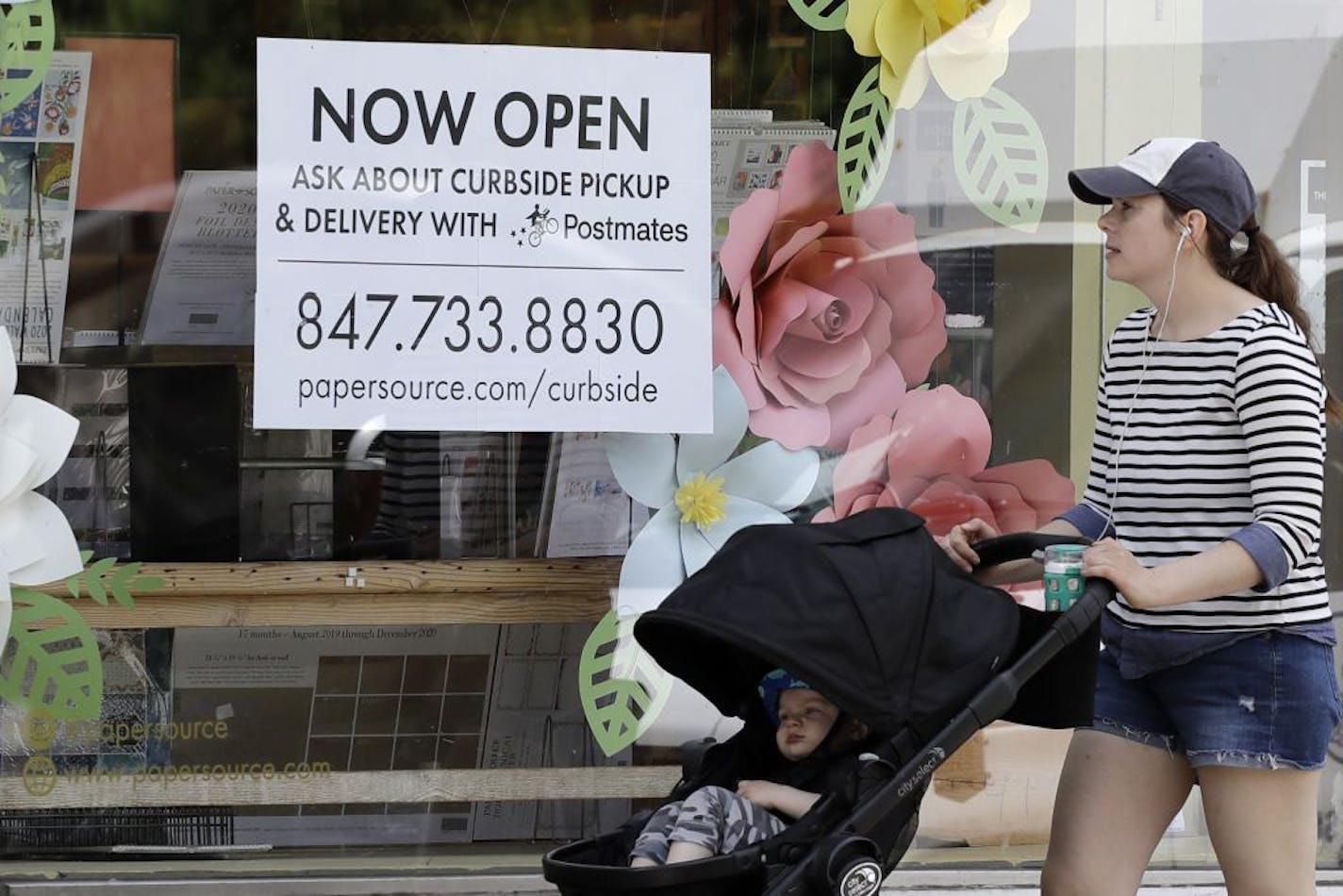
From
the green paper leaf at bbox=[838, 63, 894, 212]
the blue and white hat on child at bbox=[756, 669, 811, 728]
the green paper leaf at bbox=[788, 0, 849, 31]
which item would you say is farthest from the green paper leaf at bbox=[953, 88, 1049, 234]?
the blue and white hat on child at bbox=[756, 669, 811, 728]

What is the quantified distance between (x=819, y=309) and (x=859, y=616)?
1.90m

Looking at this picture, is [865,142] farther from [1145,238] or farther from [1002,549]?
[1002,549]

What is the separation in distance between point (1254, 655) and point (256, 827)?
2.70 m

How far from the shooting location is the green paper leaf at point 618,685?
458 cm

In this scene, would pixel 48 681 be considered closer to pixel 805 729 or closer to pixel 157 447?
pixel 157 447

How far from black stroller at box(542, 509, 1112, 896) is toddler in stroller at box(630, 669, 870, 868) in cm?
8

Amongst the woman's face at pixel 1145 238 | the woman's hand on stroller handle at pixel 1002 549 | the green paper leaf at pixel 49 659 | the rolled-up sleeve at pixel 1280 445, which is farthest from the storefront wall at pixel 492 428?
the rolled-up sleeve at pixel 1280 445

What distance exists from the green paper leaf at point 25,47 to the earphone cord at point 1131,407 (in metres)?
2.82

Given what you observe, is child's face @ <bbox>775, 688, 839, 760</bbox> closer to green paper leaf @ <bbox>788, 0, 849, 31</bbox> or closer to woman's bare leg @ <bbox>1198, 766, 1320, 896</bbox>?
woman's bare leg @ <bbox>1198, 766, 1320, 896</bbox>

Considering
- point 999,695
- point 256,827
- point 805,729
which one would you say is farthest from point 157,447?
point 999,695

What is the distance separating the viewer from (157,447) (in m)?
4.57

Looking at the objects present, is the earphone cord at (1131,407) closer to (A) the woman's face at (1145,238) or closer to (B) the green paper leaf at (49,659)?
(A) the woman's face at (1145,238)

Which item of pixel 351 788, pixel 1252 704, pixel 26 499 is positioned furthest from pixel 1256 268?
pixel 26 499

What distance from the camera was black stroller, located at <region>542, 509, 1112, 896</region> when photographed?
107 inches
